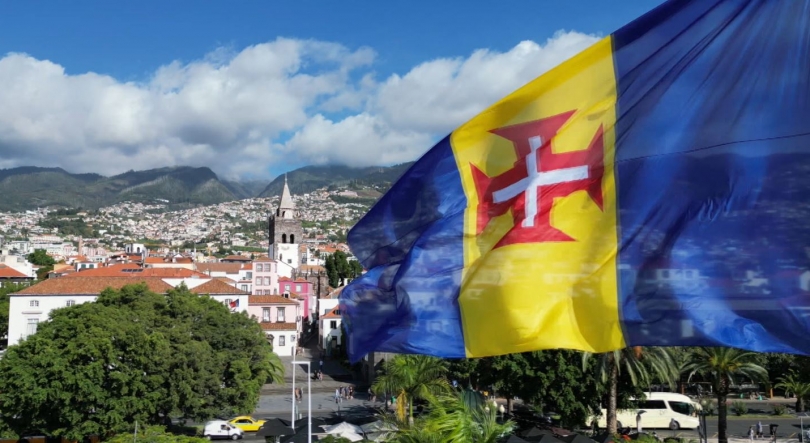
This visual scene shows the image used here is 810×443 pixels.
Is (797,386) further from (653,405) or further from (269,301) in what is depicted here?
(269,301)

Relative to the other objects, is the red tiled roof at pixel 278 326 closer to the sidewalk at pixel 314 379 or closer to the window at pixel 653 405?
the sidewalk at pixel 314 379

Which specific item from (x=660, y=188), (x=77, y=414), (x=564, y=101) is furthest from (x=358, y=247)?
(x=77, y=414)

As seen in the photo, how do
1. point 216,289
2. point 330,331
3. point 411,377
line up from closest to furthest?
1. point 411,377
2. point 216,289
3. point 330,331

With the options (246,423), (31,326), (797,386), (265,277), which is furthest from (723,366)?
(265,277)

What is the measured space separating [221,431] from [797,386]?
A: 31910mm

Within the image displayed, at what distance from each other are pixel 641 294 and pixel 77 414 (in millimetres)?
30511

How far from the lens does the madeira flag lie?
5449mm

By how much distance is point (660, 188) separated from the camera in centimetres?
604

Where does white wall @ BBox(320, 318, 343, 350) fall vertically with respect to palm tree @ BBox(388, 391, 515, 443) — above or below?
below

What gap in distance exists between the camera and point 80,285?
54.9 m

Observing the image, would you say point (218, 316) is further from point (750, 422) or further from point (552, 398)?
point (750, 422)

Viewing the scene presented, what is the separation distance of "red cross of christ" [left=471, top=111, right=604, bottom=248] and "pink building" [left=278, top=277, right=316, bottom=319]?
245 ft

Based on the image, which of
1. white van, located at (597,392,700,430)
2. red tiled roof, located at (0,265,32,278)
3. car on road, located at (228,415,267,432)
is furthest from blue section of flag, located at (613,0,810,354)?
red tiled roof, located at (0,265,32,278)

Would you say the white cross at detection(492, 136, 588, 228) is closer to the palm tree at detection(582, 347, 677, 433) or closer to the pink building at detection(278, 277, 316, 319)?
the palm tree at detection(582, 347, 677, 433)
